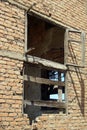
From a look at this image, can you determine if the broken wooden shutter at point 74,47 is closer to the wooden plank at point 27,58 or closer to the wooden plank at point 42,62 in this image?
the wooden plank at point 42,62

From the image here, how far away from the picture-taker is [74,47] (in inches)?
351

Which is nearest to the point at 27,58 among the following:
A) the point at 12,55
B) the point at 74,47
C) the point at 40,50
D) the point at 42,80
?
the point at 12,55

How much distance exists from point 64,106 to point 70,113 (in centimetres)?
26

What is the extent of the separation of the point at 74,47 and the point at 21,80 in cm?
242

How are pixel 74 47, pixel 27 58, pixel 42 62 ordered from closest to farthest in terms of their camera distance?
pixel 27 58
pixel 42 62
pixel 74 47

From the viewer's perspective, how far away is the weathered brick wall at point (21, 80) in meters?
6.59

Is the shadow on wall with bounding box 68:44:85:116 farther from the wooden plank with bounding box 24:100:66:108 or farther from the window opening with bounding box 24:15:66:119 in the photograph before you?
the wooden plank with bounding box 24:100:66:108

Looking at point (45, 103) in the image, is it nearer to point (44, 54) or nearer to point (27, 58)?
point (27, 58)

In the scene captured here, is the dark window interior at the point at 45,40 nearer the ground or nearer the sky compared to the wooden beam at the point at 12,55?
nearer the sky

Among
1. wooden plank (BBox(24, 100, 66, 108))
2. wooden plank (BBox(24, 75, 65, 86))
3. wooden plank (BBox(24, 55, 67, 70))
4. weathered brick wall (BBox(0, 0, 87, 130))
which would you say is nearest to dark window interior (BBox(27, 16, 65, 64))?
weathered brick wall (BBox(0, 0, 87, 130))

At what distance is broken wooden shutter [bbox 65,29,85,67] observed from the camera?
27.8 feet

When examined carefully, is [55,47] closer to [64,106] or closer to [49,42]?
[49,42]

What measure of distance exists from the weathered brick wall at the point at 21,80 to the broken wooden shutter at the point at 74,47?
0.73 ft

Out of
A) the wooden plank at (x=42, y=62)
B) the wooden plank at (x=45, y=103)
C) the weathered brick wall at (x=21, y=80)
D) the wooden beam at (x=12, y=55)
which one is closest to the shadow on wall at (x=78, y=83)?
the weathered brick wall at (x=21, y=80)
